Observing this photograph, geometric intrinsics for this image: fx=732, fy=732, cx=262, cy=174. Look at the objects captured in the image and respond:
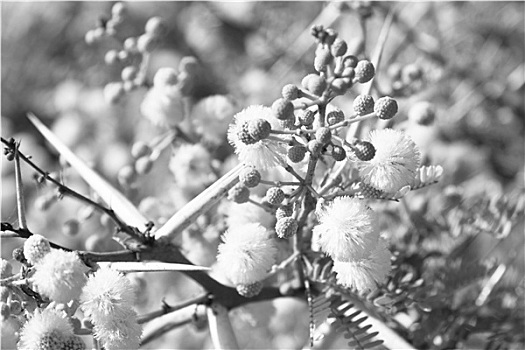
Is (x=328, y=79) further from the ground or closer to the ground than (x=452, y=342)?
further from the ground

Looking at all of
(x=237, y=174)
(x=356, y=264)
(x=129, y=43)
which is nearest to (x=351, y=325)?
(x=356, y=264)

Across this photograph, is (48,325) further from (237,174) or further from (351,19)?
(351,19)

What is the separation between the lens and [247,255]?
2.75 feet

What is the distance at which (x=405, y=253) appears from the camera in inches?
45.1

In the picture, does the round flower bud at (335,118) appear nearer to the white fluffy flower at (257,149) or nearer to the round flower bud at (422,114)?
the white fluffy flower at (257,149)

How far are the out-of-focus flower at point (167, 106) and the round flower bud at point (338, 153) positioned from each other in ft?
1.35

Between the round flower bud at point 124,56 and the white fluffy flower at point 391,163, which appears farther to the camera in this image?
the round flower bud at point 124,56

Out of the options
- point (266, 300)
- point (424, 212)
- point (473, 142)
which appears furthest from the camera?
point (473, 142)

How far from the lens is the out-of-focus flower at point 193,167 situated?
3.66 ft

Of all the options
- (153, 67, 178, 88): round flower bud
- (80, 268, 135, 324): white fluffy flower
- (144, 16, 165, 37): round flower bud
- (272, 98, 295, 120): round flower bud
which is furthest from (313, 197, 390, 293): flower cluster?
(144, 16, 165, 37): round flower bud

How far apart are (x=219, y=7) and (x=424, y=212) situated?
1.29 meters

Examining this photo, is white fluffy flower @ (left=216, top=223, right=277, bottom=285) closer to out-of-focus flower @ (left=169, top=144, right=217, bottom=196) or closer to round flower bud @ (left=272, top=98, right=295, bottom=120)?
round flower bud @ (left=272, top=98, right=295, bottom=120)

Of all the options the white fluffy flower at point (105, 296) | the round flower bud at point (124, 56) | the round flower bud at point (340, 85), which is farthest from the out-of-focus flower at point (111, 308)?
the round flower bud at point (124, 56)

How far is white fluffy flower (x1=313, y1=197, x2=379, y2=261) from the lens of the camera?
29.6 inches
